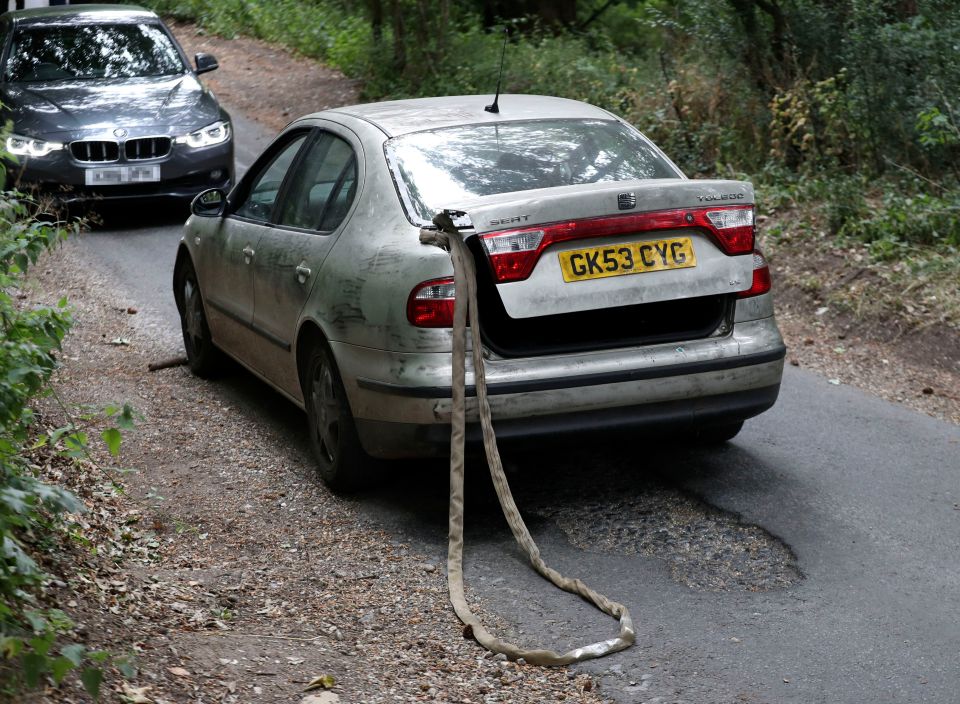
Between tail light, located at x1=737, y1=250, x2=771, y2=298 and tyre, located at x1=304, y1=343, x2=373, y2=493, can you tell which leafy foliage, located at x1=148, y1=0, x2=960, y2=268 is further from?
tyre, located at x1=304, y1=343, x2=373, y2=493

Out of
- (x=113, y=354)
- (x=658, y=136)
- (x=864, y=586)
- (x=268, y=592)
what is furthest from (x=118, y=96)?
(x=864, y=586)

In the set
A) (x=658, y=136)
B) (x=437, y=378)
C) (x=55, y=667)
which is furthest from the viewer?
(x=658, y=136)

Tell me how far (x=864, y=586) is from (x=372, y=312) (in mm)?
2252

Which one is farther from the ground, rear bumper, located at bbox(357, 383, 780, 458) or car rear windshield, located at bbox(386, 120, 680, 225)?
car rear windshield, located at bbox(386, 120, 680, 225)

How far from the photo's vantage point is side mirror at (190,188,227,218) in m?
7.16

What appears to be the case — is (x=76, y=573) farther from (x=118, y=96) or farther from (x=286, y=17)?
(x=286, y=17)

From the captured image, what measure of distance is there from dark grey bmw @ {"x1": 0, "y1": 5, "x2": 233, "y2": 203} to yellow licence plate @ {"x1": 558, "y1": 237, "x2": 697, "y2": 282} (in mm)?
7349

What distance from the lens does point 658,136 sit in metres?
13.5

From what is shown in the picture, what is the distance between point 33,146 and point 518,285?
25.9 feet

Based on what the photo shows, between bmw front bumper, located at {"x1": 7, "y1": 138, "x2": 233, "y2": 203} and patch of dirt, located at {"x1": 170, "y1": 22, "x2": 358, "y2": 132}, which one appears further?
patch of dirt, located at {"x1": 170, "y1": 22, "x2": 358, "y2": 132}

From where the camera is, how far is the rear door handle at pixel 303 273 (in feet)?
19.1

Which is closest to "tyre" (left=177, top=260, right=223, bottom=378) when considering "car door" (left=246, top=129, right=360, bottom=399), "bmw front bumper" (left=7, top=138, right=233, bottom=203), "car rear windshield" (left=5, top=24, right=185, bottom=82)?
"car door" (left=246, top=129, right=360, bottom=399)

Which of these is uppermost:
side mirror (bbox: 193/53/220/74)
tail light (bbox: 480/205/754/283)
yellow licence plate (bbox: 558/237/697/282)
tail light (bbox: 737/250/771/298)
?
tail light (bbox: 480/205/754/283)

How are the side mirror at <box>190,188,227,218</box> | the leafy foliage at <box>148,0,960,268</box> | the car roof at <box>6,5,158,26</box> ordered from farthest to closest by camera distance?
the car roof at <box>6,5,158,26</box> < the leafy foliage at <box>148,0,960,268</box> < the side mirror at <box>190,188,227,218</box>
